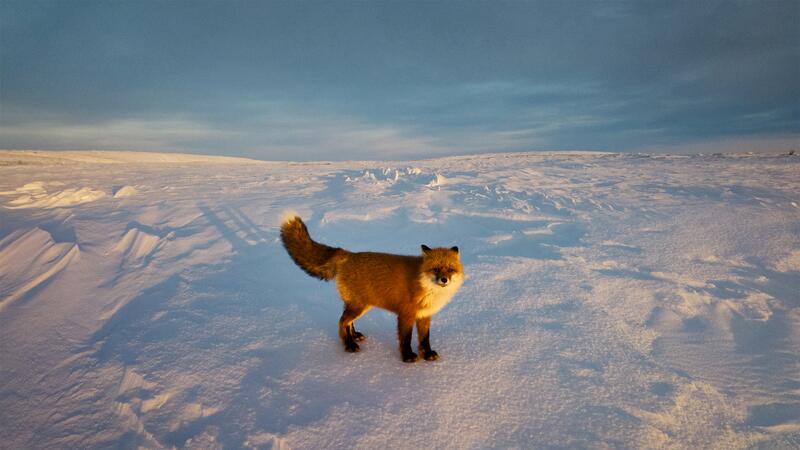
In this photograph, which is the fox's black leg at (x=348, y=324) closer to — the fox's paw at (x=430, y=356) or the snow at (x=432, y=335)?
the snow at (x=432, y=335)

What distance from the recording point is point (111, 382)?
2947mm

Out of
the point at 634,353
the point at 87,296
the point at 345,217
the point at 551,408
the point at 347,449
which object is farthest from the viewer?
the point at 345,217

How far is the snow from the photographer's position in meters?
2.47

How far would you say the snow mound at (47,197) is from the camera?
342 inches

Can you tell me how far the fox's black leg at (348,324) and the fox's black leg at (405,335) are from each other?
0.39m

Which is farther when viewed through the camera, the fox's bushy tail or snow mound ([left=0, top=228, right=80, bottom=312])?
snow mound ([left=0, top=228, right=80, bottom=312])

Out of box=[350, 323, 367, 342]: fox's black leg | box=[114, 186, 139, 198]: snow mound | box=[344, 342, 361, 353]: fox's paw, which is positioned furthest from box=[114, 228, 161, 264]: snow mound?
box=[114, 186, 139, 198]: snow mound

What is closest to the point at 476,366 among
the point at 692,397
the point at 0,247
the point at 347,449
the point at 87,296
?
the point at 347,449

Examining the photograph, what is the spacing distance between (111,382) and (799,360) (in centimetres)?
562

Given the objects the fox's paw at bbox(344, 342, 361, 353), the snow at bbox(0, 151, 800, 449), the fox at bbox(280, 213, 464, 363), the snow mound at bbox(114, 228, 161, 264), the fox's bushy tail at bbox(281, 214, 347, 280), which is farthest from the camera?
the snow mound at bbox(114, 228, 161, 264)

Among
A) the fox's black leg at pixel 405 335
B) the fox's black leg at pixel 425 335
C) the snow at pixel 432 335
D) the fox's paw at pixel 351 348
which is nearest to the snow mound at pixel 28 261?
the snow at pixel 432 335

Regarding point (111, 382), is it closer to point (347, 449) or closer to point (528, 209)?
point (347, 449)

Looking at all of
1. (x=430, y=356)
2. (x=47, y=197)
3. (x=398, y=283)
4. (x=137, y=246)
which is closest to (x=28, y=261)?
(x=137, y=246)

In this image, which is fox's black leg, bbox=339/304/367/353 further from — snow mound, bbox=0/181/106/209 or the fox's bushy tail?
snow mound, bbox=0/181/106/209
